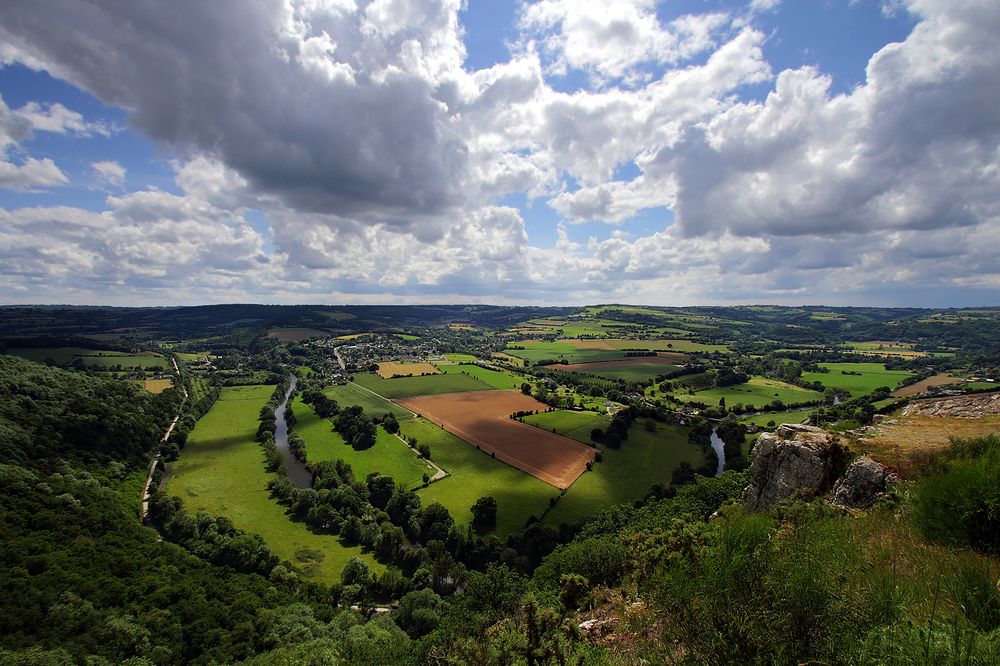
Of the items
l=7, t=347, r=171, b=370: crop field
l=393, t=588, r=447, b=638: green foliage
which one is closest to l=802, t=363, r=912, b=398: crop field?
l=393, t=588, r=447, b=638: green foliage

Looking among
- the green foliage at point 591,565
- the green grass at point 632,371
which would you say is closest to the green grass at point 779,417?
the green grass at point 632,371

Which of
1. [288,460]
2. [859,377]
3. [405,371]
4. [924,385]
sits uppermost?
[924,385]

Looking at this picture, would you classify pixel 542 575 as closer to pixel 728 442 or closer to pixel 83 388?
pixel 728 442

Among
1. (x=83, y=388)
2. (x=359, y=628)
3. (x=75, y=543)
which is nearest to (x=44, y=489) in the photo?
(x=75, y=543)

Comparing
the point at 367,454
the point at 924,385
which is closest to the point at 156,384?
the point at 367,454

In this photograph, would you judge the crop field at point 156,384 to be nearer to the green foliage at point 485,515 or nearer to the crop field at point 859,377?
the green foliage at point 485,515

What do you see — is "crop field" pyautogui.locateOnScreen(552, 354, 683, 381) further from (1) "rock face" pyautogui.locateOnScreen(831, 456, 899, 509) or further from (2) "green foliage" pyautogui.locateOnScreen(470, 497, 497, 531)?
(1) "rock face" pyautogui.locateOnScreen(831, 456, 899, 509)

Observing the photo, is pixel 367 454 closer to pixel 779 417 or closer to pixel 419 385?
pixel 419 385
